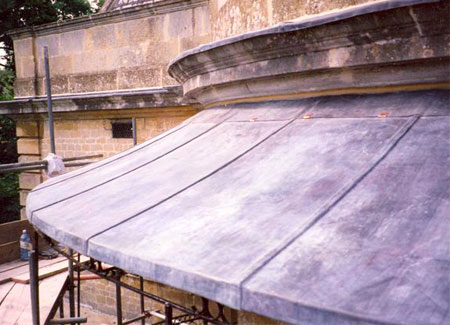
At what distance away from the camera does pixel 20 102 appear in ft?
26.4

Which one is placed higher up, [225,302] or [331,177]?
[331,177]

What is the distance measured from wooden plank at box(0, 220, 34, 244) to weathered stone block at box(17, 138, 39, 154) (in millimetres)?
1893

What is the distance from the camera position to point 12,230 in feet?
22.6

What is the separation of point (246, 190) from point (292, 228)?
0.38 m

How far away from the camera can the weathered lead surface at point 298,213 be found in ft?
3.61

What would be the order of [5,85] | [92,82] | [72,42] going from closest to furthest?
[92,82] → [72,42] → [5,85]

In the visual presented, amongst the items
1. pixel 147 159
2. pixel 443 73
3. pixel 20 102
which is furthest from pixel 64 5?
pixel 443 73

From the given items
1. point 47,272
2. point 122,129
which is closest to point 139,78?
point 122,129

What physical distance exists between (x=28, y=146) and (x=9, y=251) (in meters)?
2.40

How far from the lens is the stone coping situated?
612cm

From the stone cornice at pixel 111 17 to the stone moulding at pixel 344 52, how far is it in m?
3.81

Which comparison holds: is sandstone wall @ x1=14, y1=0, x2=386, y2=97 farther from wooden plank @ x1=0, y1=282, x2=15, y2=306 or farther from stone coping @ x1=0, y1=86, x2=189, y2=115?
wooden plank @ x1=0, y1=282, x2=15, y2=306

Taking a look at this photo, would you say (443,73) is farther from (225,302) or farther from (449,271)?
(225,302)

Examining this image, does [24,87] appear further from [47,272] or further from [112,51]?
[47,272]
